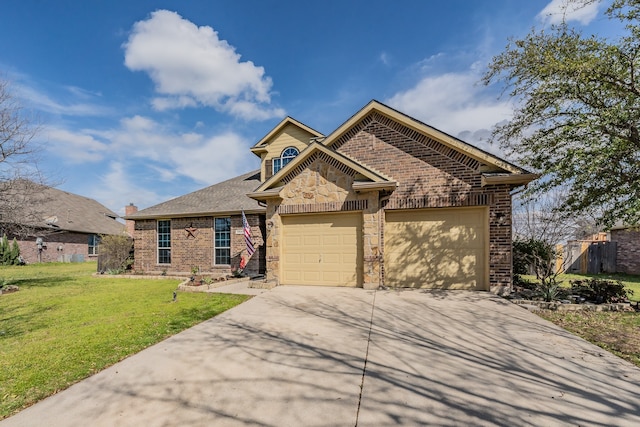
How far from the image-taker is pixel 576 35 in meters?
7.52

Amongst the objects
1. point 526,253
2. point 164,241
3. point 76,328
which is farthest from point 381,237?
point 164,241

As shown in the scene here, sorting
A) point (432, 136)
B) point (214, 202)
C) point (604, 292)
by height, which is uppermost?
point (432, 136)

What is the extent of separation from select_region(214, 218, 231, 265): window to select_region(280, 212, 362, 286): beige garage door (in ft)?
17.8

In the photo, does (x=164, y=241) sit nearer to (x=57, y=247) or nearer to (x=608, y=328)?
(x=608, y=328)

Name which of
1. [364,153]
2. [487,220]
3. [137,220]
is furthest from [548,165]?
[137,220]

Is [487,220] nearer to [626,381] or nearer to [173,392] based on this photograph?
[626,381]

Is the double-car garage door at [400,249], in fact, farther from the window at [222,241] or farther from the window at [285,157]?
the window at [285,157]

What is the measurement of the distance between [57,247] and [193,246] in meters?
21.6

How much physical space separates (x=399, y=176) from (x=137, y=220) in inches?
586

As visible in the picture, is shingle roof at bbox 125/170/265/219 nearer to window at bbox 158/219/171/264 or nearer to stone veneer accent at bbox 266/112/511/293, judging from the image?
window at bbox 158/219/171/264

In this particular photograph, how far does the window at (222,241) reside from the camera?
582 inches

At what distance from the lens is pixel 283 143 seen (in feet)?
50.2

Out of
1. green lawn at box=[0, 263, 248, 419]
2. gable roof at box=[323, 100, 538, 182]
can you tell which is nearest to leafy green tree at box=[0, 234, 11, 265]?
green lawn at box=[0, 263, 248, 419]

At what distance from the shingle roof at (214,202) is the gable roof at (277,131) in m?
2.20
